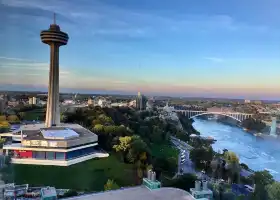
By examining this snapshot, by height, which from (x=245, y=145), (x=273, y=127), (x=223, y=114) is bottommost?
(x=245, y=145)

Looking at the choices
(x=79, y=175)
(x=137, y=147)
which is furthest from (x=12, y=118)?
(x=137, y=147)

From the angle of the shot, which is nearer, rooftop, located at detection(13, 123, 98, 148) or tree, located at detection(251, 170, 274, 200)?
tree, located at detection(251, 170, 274, 200)

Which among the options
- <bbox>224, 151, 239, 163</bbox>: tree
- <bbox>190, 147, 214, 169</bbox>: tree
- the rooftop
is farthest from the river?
the rooftop

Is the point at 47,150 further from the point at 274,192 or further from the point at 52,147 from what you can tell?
the point at 274,192

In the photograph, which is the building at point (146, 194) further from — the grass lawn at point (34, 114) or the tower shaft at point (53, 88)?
the tower shaft at point (53, 88)

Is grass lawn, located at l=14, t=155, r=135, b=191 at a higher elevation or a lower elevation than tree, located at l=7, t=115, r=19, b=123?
lower

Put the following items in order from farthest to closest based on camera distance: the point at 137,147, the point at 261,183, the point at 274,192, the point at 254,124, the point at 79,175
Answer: the point at 254,124, the point at 137,147, the point at 79,175, the point at 261,183, the point at 274,192

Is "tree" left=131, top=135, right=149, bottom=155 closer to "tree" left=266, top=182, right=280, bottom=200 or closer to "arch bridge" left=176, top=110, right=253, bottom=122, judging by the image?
"tree" left=266, top=182, right=280, bottom=200
